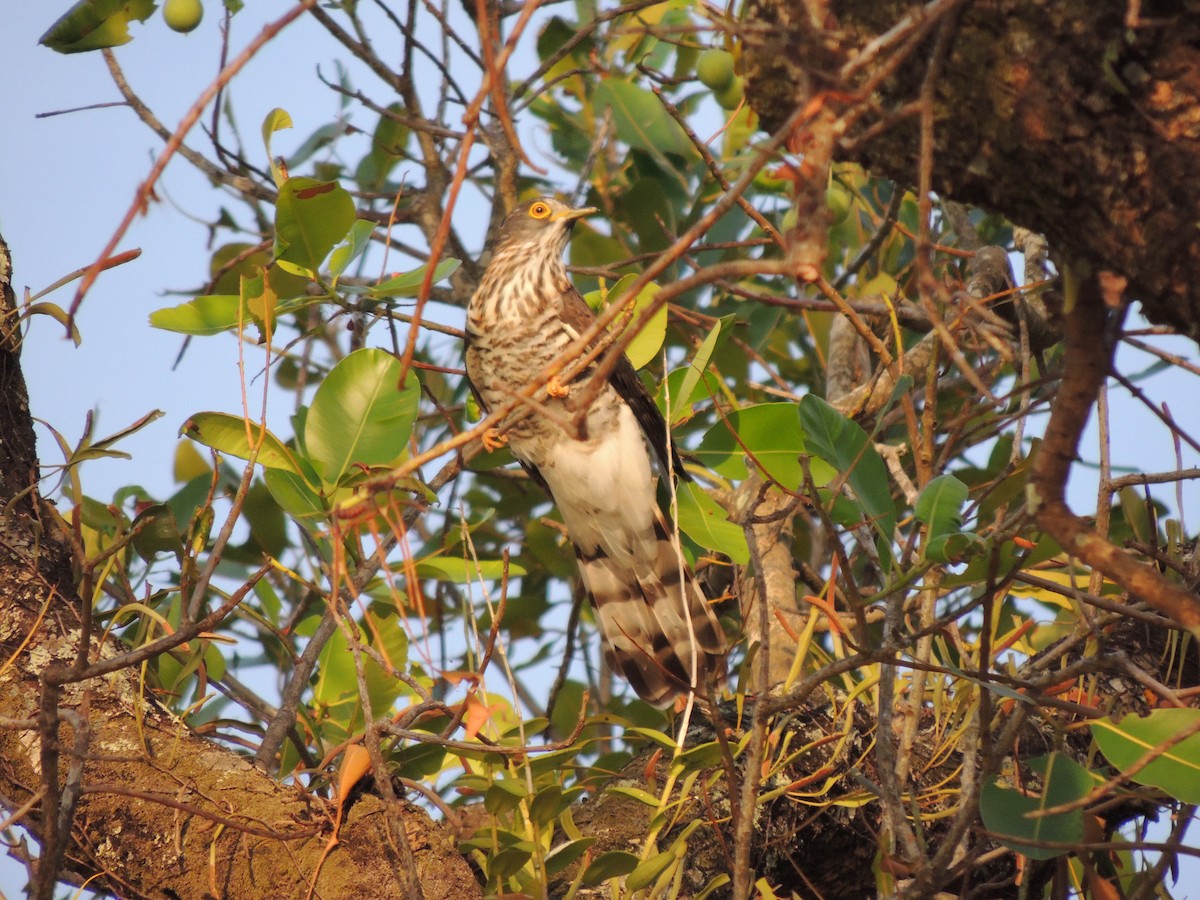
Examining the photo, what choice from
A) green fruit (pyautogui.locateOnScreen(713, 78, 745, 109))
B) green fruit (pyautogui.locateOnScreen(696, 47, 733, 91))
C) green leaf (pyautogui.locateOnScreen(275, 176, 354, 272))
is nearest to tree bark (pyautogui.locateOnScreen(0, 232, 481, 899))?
green leaf (pyautogui.locateOnScreen(275, 176, 354, 272))

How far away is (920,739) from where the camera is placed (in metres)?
2.77

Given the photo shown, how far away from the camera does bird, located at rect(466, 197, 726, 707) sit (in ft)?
11.9

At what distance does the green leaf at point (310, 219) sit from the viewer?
7.47 ft

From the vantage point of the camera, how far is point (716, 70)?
353 centimetres

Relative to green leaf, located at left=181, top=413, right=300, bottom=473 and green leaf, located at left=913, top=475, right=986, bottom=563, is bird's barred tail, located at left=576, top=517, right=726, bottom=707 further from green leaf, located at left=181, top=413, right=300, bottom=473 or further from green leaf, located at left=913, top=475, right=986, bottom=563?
green leaf, located at left=913, top=475, right=986, bottom=563

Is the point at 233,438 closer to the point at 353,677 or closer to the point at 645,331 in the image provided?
the point at 353,677

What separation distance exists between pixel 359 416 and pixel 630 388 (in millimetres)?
1467

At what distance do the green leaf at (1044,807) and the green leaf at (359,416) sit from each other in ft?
4.23

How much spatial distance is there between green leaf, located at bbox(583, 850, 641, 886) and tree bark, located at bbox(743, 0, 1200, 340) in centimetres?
135

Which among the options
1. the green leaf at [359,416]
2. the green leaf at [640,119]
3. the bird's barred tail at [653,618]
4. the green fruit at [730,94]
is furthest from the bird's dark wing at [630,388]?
the green leaf at [359,416]

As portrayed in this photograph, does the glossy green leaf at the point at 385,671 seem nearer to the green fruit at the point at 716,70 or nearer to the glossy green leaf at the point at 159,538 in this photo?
the glossy green leaf at the point at 159,538

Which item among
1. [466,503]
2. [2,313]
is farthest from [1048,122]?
[466,503]

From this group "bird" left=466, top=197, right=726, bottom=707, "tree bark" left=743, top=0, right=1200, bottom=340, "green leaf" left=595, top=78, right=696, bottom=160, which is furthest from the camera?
"green leaf" left=595, top=78, right=696, bottom=160

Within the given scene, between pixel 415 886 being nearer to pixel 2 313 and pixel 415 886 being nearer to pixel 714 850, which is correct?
pixel 714 850
